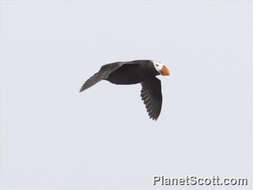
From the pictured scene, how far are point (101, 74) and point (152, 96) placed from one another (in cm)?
80

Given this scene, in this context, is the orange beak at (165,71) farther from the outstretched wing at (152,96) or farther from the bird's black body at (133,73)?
the outstretched wing at (152,96)

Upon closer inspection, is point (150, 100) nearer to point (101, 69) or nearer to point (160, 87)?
point (160, 87)

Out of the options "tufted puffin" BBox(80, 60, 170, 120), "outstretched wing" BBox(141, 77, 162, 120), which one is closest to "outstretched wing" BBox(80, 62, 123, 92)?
"tufted puffin" BBox(80, 60, 170, 120)

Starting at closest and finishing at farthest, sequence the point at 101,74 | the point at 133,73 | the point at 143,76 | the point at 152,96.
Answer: the point at 101,74 < the point at 133,73 < the point at 143,76 < the point at 152,96

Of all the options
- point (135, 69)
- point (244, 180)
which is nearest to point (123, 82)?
point (135, 69)

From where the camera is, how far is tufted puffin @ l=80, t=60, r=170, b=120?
16.6 ft

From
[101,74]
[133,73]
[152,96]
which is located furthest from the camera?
[152,96]

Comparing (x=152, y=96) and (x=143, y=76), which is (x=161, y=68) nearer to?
(x=143, y=76)

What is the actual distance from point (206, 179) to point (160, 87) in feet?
2.71

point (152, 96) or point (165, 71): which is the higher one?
point (165, 71)

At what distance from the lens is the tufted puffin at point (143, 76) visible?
506cm

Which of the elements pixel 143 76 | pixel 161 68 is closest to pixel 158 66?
pixel 161 68

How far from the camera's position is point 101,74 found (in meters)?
4.92

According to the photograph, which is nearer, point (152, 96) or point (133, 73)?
point (133, 73)
